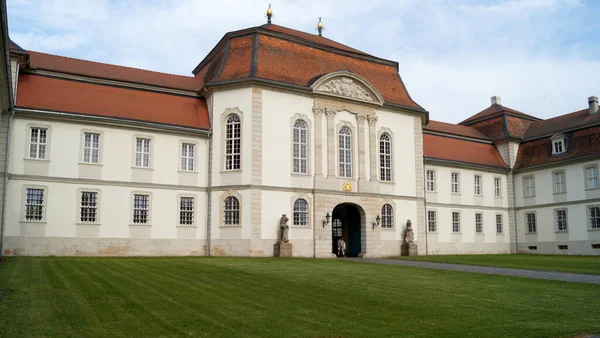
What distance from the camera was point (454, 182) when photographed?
4559 cm

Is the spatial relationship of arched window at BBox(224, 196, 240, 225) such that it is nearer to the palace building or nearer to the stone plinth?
the palace building

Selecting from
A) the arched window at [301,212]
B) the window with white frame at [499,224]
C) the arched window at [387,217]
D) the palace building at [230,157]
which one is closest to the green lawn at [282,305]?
the palace building at [230,157]

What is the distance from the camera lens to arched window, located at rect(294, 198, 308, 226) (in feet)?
112

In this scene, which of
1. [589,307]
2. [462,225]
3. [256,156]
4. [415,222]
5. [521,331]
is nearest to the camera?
[521,331]

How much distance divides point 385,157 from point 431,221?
8172 millimetres

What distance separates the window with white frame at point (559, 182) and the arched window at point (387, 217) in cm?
1657

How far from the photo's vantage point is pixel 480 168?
46.9 meters

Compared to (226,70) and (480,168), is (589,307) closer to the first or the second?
(226,70)

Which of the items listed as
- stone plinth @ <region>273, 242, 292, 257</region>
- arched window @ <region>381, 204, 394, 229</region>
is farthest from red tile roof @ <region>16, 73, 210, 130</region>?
arched window @ <region>381, 204, 394, 229</region>

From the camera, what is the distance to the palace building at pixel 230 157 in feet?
97.5

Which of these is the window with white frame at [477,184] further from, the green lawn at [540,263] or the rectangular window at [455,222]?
the green lawn at [540,263]

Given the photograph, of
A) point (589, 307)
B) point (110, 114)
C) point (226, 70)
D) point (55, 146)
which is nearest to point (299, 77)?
point (226, 70)

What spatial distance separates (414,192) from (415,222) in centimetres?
210

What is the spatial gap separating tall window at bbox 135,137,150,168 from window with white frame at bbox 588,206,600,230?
109ft
